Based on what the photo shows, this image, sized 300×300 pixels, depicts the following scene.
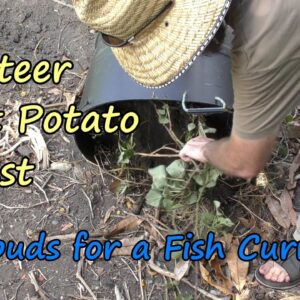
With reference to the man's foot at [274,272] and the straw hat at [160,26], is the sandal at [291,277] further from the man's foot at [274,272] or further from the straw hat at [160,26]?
the straw hat at [160,26]

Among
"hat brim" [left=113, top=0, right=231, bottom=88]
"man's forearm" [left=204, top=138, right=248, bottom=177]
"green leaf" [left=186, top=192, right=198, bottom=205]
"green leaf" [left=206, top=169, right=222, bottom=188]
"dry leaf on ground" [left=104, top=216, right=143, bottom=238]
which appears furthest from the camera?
"dry leaf on ground" [left=104, top=216, right=143, bottom=238]

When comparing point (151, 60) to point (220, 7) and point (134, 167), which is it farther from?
point (134, 167)

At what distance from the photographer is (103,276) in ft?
7.05

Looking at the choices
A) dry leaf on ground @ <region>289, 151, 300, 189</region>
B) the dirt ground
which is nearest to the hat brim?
the dirt ground

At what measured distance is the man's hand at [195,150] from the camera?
1847 millimetres

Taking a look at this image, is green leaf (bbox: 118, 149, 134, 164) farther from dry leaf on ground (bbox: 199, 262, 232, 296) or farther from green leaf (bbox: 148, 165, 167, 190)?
dry leaf on ground (bbox: 199, 262, 232, 296)

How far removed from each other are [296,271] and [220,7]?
1280 millimetres

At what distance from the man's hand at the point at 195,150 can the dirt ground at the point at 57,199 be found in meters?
0.53

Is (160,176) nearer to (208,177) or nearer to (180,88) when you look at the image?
(208,177)

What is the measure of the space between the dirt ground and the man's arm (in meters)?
0.62

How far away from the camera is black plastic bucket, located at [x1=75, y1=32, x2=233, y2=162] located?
194 cm

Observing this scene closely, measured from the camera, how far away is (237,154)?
1533 millimetres

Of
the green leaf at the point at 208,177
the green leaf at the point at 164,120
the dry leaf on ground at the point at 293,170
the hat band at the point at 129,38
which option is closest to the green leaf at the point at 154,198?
the green leaf at the point at 208,177

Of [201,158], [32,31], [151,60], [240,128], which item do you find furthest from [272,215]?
[32,31]
